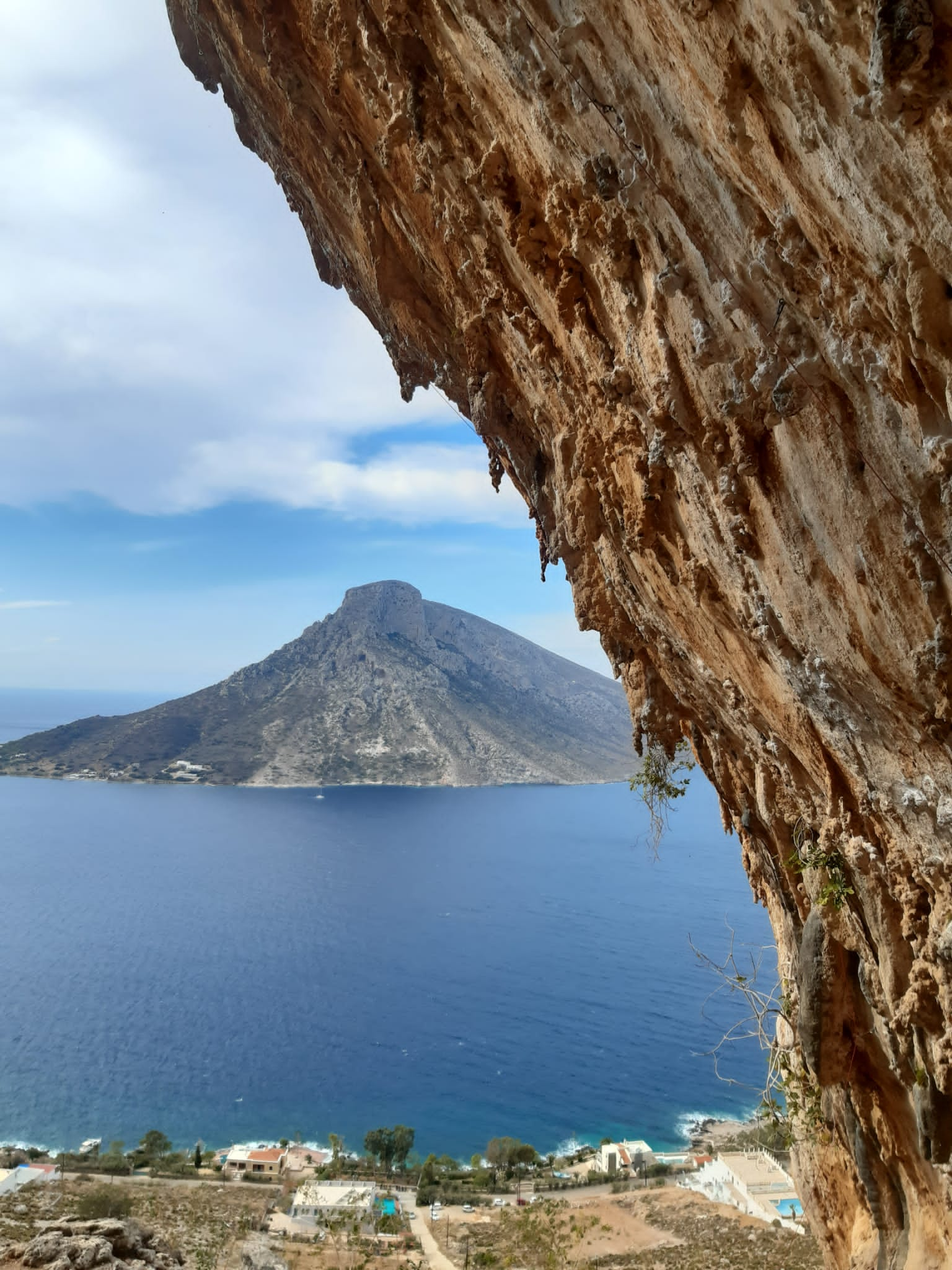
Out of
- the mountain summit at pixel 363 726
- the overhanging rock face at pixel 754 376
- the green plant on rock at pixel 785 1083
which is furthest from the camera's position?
the mountain summit at pixel 363 726

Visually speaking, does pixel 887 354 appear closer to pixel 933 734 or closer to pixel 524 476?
pixel 933 734

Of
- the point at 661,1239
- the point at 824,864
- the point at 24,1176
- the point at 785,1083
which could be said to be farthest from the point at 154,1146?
the point at 824,864

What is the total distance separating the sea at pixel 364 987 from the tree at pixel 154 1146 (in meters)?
1.31

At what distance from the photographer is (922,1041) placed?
4.45 meters

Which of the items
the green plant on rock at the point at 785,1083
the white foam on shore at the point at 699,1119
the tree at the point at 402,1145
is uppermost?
the green plant on rock at the point at 785,1083

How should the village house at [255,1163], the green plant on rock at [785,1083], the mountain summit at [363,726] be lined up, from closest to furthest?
the green plant on rock at [785,1083]
the village house at [255,1163]
the mountain summit at [363,726]

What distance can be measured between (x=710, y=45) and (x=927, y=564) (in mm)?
2277

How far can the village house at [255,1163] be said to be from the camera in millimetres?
26188

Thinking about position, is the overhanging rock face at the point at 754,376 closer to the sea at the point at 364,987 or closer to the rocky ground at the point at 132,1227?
the sea at the point at 364,987

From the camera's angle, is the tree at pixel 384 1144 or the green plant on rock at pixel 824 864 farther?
the tree at pixel 384 1144

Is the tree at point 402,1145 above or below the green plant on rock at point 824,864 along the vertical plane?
below

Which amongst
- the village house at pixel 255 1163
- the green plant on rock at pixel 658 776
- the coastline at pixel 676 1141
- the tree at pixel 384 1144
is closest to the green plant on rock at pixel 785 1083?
the green plant on rock at pixel 658 776

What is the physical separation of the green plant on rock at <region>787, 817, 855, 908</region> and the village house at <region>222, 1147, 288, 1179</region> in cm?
2804

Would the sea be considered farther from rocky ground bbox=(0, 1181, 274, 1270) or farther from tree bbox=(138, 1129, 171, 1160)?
rocky ground bbox=(0, 1181, 274, 1270)
